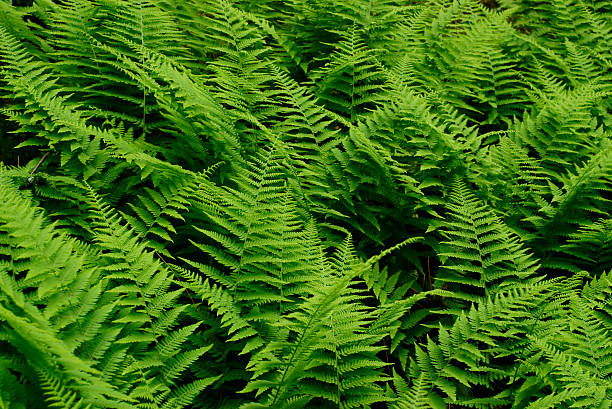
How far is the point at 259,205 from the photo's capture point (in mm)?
3059

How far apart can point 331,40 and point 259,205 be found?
276 centimetres

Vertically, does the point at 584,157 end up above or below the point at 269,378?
above

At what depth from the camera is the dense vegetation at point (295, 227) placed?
2393 millimetres

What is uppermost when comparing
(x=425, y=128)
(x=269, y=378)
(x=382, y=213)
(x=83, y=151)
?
(x=425, y=128)

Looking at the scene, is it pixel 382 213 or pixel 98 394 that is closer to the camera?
pixel 98 394

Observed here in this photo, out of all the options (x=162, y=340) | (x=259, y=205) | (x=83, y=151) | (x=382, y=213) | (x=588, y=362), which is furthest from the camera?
(x=382, y=213)

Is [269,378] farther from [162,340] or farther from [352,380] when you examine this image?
[162,340]

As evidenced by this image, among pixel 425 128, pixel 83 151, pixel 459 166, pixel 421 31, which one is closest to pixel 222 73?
pixel 83 151

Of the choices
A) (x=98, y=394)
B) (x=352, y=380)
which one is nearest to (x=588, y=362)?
(x=352, y=380)

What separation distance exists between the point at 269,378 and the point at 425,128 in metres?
2.31

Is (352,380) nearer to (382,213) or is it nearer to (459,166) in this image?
(382,213)

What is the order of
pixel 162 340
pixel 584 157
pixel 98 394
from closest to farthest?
1. pixel 98 394
2. pixel 162 340
3. pixel 584 157

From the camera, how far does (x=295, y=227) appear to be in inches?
113

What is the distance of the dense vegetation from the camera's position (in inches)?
94.2
